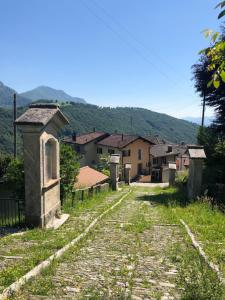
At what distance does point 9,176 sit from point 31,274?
5401 millimetres

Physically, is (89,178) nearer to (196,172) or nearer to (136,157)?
(196,172)

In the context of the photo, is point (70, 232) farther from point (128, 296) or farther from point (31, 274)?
point (128, 296)

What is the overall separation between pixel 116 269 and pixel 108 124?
13977 centimetres

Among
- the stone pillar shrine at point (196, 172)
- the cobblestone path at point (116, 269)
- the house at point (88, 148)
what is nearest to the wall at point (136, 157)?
the house at point (88, 148)

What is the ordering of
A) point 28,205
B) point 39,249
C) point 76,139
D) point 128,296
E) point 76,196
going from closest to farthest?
1. point 128,296
2. point 39,249
3. point 28,205
4. point 76,196
5. point 76,139

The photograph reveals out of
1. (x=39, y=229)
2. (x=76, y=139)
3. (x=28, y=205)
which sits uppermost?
(x=76, y=139)

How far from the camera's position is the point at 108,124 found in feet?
473

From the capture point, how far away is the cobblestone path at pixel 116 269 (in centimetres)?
417

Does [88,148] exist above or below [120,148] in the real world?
above

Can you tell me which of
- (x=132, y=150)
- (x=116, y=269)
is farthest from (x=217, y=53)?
(x=132, y=150)

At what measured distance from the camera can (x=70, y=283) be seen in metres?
4.52

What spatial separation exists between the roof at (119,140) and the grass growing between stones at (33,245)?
39873 millimetres

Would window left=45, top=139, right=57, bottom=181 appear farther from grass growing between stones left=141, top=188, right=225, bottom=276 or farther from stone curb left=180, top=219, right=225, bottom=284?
stone curb left=180, top=219, right=225, bottom=284

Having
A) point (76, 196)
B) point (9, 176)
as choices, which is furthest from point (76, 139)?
point (9, 176)
